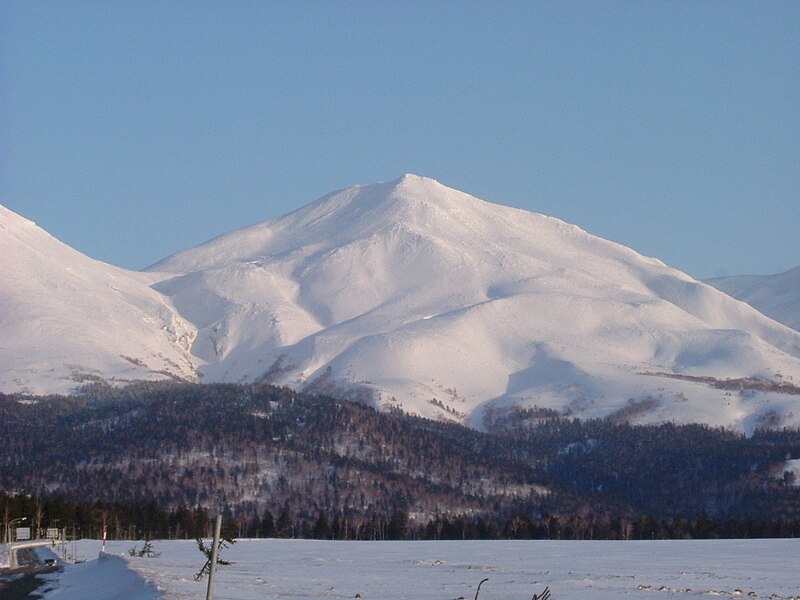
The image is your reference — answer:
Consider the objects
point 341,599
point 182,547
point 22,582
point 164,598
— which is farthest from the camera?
point 182,547

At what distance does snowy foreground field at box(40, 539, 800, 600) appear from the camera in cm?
7081

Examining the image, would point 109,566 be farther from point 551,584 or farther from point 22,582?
point 551,584

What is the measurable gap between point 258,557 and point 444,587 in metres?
39.4

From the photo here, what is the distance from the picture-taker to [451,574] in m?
89.4

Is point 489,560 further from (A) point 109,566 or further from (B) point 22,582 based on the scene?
(B) point 22,582

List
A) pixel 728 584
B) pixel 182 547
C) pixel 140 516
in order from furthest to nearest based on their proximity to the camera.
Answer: pixel 140 516
pixel 182 547
pixel 728 584

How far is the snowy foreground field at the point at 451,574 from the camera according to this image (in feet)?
232

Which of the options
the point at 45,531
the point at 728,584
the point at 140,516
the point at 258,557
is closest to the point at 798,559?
the point at 728,584

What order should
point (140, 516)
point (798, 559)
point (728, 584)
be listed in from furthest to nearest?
point (140, 516), point (798, 559), point (728, 584)

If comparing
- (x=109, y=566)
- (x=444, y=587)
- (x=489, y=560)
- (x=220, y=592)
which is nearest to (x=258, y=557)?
(x=489, y=560)

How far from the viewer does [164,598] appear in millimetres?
59031

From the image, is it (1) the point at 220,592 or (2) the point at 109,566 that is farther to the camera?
(2) the point at 109,566

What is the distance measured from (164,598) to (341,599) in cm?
1009

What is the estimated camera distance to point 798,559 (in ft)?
353
